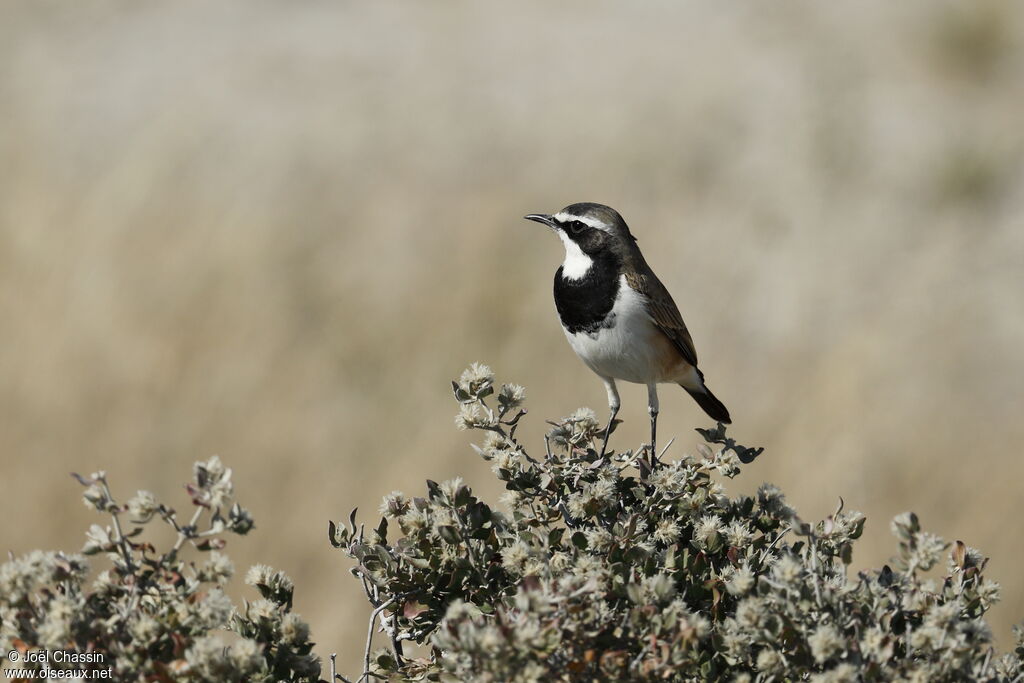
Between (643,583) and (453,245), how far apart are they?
723 cm

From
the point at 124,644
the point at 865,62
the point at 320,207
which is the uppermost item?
the point at 865,62

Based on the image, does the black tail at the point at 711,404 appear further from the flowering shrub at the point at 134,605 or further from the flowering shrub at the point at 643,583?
the flowering shrub at the point at 134,605

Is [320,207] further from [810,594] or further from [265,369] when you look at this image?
[810,594]

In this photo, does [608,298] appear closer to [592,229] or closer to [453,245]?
[592,229]

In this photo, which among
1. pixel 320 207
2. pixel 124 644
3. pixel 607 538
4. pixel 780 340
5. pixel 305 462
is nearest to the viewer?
pixel 124 644

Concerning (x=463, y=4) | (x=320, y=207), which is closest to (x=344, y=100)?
(x=320, y=207)

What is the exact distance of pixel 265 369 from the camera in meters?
8.49

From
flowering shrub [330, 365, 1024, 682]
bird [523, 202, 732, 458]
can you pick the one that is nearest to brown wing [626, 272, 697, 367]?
bird [523, 202, 732, 458]

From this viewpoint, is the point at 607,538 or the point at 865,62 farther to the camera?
the point at 865,62

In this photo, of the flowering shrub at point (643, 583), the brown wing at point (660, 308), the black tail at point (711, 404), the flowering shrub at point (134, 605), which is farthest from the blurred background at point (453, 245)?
the flowering shrub at point (134, 605)

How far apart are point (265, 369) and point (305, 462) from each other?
2.79ft

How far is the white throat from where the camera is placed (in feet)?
14.5

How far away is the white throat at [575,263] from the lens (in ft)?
14.5

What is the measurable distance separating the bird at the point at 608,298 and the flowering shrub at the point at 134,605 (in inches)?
92.5
